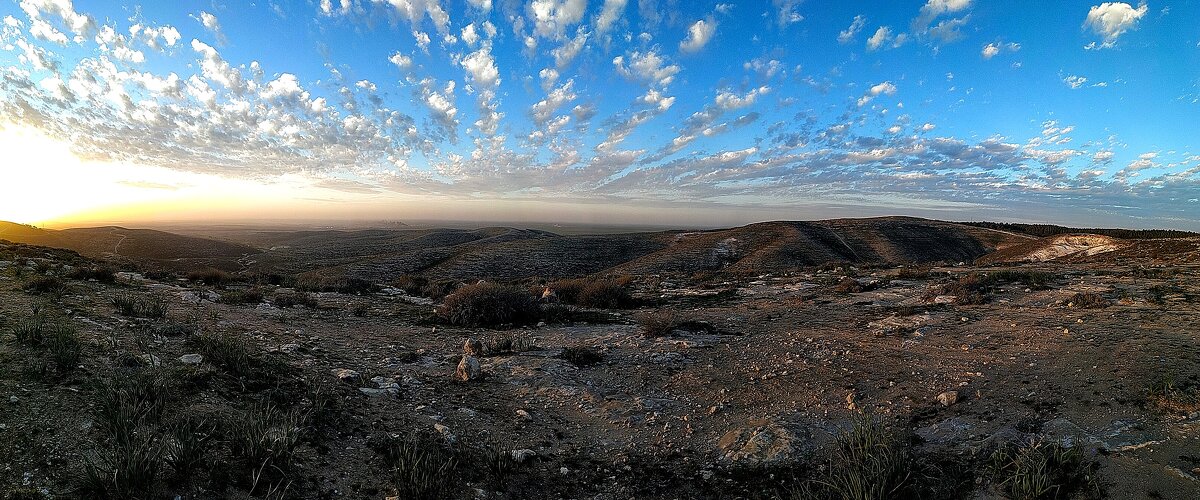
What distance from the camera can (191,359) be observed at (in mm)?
5438

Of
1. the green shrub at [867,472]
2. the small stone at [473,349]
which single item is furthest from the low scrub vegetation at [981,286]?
the small stone at [473,349]

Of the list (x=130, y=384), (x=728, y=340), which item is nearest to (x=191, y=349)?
(x=130, y=384)

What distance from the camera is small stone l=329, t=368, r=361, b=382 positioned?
6.16 m

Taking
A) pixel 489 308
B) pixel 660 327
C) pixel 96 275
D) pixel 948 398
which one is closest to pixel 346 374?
pixel 489 308

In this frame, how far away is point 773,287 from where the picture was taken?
676 inches

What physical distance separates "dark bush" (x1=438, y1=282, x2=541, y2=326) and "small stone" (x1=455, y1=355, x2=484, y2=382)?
407 centimetres

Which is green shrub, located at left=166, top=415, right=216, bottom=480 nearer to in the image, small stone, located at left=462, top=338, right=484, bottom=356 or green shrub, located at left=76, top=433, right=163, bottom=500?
green shrub, located at left=76, top=433, right=163, bottom=500

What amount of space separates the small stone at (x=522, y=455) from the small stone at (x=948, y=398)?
197 inches

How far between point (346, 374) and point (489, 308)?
5.26 m

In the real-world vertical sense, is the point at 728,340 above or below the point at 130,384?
below

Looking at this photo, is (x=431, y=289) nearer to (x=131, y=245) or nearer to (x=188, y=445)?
(x=188, y=445)

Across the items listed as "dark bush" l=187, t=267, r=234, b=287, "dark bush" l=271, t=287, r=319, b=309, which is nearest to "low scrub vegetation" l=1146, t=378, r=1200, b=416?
"dark bush" l=271, t=287, r=319, b=309

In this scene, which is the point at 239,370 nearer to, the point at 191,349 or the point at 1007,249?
the point at 191,349

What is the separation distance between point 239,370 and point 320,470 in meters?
2.50
